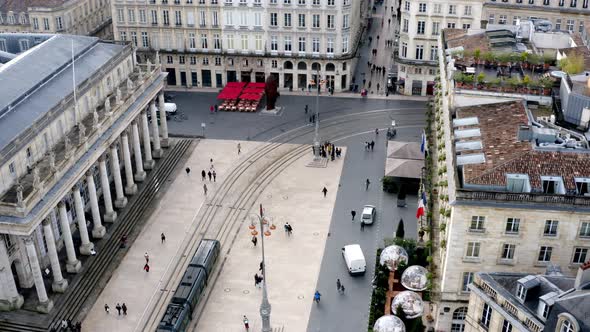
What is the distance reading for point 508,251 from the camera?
2542 inches

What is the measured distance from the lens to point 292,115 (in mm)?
127438

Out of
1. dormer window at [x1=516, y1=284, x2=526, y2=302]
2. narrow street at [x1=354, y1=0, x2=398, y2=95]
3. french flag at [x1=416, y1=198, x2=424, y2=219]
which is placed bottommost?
french flag at [x1=416, y1=198, x2=424, y2=219]

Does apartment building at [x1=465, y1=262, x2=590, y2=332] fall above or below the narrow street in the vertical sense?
above

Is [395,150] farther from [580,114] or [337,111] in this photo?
[580,114]

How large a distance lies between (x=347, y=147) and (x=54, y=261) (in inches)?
2156

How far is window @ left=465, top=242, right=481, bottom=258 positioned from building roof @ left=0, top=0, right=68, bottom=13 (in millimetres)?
102535

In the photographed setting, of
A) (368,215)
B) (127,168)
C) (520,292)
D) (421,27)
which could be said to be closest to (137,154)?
(127,168)

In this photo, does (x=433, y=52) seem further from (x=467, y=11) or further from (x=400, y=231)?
(x=400, y=231)

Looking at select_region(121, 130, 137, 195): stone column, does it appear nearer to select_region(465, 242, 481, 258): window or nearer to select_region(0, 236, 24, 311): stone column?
select_region(0, 236, 24, 311): stone column

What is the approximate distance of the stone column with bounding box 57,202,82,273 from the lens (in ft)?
254

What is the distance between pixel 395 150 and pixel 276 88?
112 feet

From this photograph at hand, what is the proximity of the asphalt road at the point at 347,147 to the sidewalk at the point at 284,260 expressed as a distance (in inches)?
55.2

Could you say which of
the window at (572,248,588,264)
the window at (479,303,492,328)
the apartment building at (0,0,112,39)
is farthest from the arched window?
the apartment building at (0,0,112,39)

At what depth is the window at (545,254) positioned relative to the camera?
210ft
